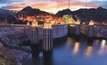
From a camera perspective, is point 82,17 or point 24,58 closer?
point 24,58

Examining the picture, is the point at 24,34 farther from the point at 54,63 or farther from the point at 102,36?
the point at 102,36

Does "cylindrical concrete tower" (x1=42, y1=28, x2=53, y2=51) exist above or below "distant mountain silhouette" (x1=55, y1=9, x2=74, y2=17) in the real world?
below

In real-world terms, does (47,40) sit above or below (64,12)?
below

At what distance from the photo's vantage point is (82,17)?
12100 centimetres

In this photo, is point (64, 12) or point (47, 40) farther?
point (64, 12)

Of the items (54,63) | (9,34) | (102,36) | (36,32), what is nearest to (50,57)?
(54,63)

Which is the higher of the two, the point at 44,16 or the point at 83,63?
the point at 44,16

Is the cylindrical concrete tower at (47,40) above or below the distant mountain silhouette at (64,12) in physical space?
below

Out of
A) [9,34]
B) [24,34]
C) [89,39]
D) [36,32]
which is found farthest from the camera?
[89,39]

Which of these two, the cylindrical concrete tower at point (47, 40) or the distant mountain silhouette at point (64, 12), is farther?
the distant mountain silhouette at point (64, 12)

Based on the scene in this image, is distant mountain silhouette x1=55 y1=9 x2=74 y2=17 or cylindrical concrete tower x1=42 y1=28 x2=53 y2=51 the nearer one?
cylindrical concrete tower x1=42 y1=28 x2=53 y2=51

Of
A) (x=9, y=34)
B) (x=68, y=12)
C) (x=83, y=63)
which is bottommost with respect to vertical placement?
(x=83, y=63)

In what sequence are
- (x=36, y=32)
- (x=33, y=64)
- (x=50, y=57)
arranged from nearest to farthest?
(x=33, y=64), (x=50, y=57), (x=36, y=32)

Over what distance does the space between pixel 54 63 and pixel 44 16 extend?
80.9 meters
